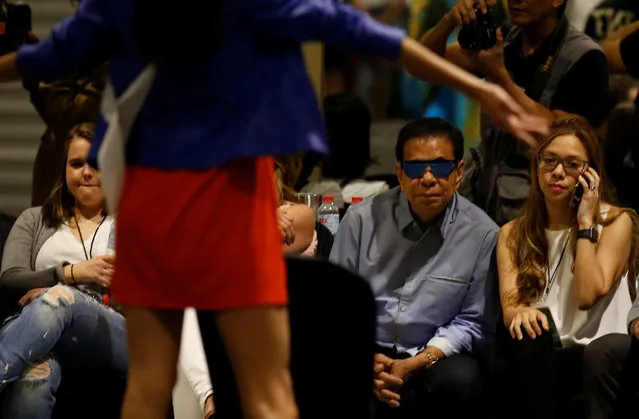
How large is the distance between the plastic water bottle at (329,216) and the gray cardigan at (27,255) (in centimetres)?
93

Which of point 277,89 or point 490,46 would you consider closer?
point 277,89

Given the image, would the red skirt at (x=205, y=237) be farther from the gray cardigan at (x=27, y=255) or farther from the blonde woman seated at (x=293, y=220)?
the gray cardigan at (x=27, y=255)

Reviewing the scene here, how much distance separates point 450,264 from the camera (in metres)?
3.62

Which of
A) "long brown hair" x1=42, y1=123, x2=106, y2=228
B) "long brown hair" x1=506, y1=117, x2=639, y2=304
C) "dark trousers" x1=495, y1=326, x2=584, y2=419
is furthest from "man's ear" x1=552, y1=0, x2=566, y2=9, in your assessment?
"long brown hair" x1=42, y1=123, x2=106, y2=228

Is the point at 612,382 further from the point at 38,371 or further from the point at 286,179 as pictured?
the point at 38,371

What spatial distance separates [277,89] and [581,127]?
5.76 ft

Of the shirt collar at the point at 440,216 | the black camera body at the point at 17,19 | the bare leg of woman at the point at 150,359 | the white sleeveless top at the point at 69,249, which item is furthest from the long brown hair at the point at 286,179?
the bare leg of woman at the point at 150,359

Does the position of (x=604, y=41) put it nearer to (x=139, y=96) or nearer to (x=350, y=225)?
(x=350, y=225)

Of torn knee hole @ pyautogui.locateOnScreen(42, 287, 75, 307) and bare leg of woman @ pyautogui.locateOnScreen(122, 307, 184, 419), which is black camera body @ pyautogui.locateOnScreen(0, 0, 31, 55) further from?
bare leg of woman @ pyautogui.locateOnScreen(122, 307, 184, 419)

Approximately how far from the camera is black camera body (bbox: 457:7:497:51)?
374 centimetres

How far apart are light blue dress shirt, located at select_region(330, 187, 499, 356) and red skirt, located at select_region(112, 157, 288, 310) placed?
4.98ft

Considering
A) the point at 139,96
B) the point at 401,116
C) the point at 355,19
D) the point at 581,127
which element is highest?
the point at 355,19

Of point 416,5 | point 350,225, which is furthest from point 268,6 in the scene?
point 416,5

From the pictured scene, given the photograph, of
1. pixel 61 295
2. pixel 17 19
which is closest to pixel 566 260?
pixel 61 295
